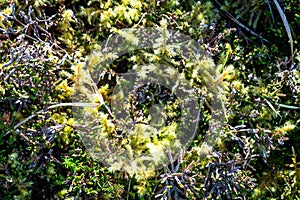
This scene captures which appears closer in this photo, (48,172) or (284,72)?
(48,172)

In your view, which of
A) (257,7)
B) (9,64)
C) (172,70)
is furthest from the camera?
(257,7)

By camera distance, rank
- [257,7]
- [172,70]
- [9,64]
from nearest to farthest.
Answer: [9,64] < [172,70] < [257,7]

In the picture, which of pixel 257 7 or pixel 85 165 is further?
pixel 257 7

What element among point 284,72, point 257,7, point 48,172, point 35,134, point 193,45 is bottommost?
point 48,172

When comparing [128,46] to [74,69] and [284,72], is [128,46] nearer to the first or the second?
[74,69]

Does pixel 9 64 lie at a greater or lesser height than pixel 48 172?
greater

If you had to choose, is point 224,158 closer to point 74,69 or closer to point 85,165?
point 85,165

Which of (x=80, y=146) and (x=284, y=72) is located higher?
(x=284, y=72)

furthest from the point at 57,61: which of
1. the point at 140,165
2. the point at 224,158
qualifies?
the point at 224,158

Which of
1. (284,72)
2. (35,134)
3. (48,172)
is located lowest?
(48,172)

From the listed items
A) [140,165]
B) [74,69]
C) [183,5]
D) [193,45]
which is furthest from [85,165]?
[183,5]
